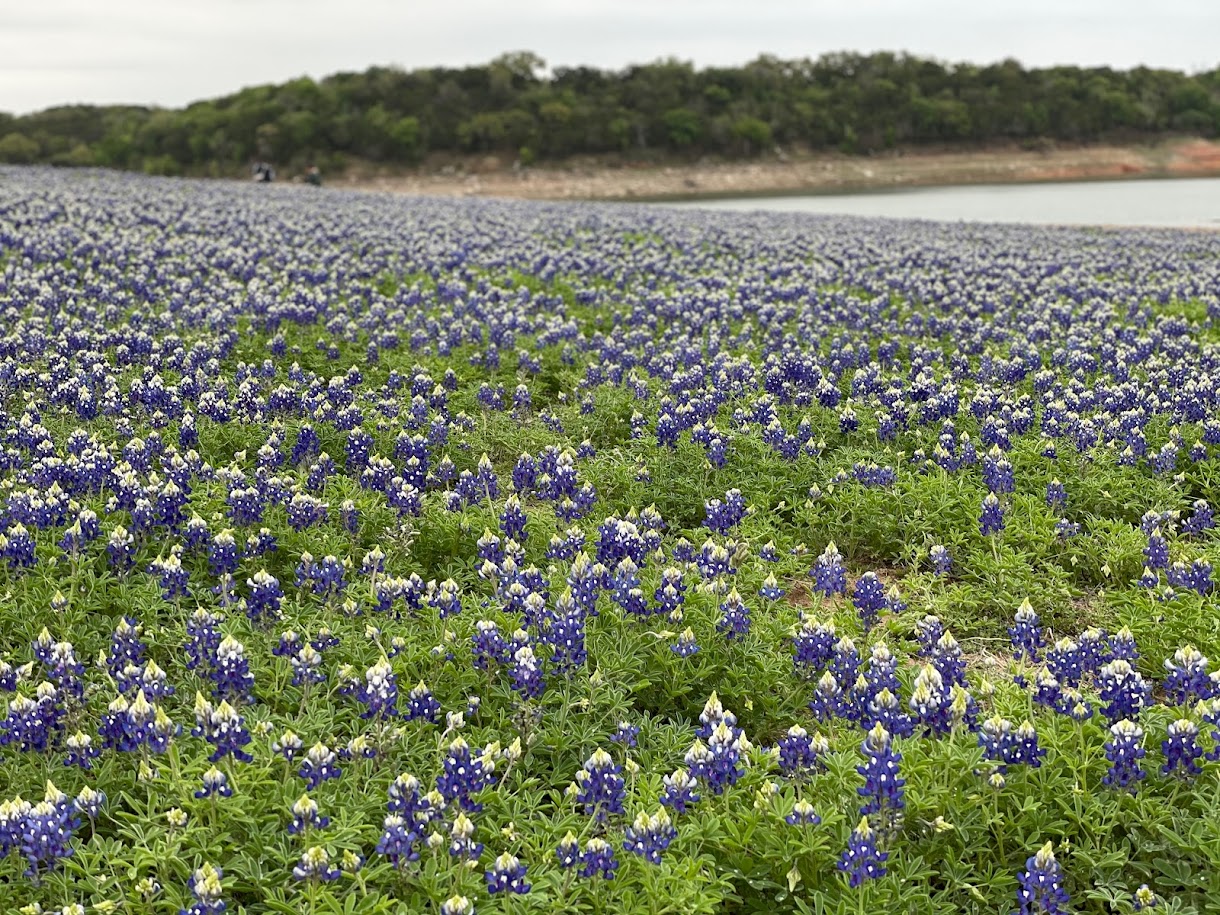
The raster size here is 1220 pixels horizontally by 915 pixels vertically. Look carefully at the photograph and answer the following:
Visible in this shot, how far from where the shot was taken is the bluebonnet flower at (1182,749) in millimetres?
3691

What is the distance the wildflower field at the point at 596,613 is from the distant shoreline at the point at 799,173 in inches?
2326

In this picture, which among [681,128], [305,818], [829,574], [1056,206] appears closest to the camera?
[305,818]

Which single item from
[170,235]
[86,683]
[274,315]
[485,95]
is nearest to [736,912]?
[86,683]

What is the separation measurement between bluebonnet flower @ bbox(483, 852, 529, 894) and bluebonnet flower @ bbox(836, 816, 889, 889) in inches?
40.2

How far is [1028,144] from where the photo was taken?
294 ft

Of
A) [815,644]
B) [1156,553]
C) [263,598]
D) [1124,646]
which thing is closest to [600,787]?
[815,644]

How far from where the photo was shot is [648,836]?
11.1ft

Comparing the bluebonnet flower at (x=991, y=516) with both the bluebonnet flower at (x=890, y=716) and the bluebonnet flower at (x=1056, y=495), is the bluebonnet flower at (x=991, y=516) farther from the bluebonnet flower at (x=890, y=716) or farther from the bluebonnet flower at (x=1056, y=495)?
the bluebonnet flower at (x=890, y=716)

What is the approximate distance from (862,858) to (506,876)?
115 cm

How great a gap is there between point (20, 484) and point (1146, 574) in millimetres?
6237

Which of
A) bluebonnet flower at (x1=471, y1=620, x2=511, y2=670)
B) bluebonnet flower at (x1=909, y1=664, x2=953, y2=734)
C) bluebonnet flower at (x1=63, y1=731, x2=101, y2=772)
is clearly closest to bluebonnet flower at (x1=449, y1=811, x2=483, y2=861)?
bluebonnet flower at (x1=471, y1=620, x2=511, y2=670)

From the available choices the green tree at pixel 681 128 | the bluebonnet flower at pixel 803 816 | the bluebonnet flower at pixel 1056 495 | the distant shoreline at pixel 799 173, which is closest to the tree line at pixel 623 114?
the green tree at pixel 681 128

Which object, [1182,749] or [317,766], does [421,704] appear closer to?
[317,766]

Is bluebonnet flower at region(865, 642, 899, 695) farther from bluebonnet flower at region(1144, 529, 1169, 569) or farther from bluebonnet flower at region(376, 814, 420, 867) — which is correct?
bluebonnet flower at region(1144, 529, 1169, 569)
